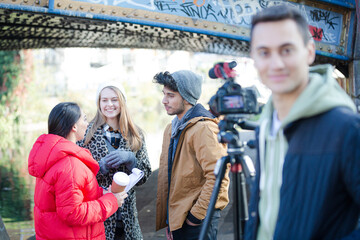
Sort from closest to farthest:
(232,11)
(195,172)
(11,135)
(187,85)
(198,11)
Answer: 1. (195,172)
2. (187,85)
3. (198,11)
4. (232,11)
5. (11,135)

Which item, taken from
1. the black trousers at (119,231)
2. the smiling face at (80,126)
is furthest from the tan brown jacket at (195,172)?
the smiling face at (80,126)

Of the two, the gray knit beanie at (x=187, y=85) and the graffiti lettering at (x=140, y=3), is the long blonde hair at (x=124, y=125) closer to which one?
the gray knit beanie at (x=187, y=85)

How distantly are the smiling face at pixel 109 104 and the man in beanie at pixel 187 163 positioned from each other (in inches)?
18.7

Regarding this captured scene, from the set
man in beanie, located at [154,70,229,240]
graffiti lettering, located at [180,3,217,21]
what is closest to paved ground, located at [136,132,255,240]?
man in beanie, located at [154,70,229,240]

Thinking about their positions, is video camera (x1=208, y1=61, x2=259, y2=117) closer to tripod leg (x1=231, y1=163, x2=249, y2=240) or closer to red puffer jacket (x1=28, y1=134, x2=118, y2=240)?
tripod leg (x1=231, y1=163, x2=249, y2=240)

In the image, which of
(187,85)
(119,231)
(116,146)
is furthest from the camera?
(116,146)

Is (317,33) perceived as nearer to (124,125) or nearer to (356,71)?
(356,71)

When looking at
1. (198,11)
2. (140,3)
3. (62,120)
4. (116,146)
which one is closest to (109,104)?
(116,146)

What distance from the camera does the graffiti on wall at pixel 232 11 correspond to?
162 inches

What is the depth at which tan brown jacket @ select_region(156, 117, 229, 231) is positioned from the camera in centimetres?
269

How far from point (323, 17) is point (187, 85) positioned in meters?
2.70

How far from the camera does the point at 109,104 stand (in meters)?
3.36

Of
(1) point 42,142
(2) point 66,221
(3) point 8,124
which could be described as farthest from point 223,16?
(3) point 8,124

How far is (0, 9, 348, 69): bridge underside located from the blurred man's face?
2997 millimetres
